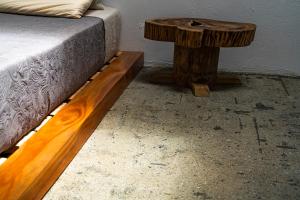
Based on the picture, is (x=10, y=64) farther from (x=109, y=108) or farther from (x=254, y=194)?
(x=254, y=194)

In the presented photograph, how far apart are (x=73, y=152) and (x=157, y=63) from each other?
1470 mm

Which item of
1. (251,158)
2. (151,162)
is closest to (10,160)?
(151,162)

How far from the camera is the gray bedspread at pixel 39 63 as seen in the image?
1196 millimetres

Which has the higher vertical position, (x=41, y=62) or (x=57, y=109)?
(x=41, y=62)

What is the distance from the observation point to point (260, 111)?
194cm

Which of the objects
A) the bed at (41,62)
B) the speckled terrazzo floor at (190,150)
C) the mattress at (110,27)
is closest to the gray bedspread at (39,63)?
the bed at (41,62)

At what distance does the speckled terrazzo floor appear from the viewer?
124 cm

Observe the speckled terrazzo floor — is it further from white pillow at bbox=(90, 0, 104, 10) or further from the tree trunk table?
white pillow at bbox=(90, 0, 104, 10)

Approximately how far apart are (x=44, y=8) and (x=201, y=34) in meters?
1.01

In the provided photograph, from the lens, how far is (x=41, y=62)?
1397 millimetres

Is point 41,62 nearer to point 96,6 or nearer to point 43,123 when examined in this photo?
point 43,123

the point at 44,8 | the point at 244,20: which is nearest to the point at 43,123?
the point at 44,8

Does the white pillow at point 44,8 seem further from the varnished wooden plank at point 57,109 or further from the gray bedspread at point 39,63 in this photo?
the varnished wooden plank at point 57,109

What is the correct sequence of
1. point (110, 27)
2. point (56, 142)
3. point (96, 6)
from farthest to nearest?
point (96, 6) < point (110, 27) < point (56, 142)
